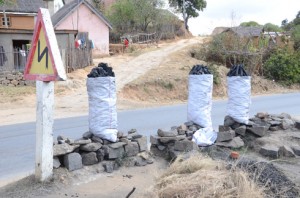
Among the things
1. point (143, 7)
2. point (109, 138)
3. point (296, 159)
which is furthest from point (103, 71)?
point (143, 7)

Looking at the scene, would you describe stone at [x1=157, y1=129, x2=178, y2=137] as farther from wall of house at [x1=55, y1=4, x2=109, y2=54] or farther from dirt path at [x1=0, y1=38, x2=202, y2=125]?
wall of house at [x1=55, y1=4, x2=109, y2=54]

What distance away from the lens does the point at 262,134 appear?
7863 mm

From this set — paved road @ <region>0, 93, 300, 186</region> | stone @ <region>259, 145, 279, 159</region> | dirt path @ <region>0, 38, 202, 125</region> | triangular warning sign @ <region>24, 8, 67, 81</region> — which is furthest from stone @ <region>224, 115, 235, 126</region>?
dirt path @ <region>0, 38, 202, 125</region>

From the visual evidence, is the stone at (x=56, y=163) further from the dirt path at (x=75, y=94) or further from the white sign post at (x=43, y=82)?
the dirt path at (x=75, y=94)

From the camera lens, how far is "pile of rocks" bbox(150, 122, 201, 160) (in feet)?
21.9

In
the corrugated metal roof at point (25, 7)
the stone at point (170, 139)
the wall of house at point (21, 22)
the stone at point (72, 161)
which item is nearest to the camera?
the stone at point (72, 161)

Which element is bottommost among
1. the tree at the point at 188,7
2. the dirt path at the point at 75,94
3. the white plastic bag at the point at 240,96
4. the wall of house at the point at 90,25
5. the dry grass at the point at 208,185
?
the dirt path at the point at 75,94

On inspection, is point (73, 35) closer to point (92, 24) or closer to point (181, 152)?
point (92, 24)

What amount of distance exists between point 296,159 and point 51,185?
423cm

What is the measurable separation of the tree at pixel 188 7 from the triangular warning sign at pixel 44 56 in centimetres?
5405

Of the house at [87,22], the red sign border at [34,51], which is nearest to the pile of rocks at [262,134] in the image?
the red sign border at [34,51]

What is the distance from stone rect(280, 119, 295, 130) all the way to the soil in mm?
3337

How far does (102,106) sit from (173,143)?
1517 millimetres

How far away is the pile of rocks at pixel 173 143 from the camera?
6660 millimetres
